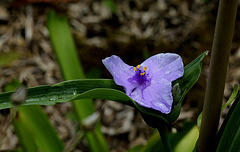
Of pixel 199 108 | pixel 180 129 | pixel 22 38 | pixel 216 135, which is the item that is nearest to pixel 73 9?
pixel 22 38

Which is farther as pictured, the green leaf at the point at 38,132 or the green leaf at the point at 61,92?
the green leaf at the point at 38,132

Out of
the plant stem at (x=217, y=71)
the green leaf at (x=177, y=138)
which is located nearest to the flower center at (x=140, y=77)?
the plant stem at (x=217, y=71)

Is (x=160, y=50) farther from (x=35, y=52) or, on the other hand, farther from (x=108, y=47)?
(x=35, y=52)

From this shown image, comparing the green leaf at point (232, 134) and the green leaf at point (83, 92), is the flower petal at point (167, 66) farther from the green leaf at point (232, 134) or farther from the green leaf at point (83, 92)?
the green leaf at point (232, 134)

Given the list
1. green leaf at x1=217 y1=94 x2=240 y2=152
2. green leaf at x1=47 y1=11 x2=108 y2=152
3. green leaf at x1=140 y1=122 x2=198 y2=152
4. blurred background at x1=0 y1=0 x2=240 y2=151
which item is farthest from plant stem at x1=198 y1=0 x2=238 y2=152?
blurred background at x1=0 y1=0 x2=240 y2=151

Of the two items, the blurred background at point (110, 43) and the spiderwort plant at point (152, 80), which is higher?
the spiderwort plant at point (152, 80)

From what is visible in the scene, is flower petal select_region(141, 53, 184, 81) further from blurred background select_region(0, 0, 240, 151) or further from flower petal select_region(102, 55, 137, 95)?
blurred background select_region(0, 0, 240, 151)

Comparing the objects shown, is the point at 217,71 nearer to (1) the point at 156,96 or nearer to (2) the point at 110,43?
(1) the point at 156,96
